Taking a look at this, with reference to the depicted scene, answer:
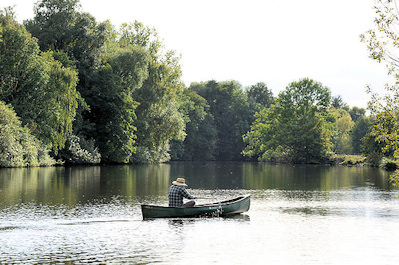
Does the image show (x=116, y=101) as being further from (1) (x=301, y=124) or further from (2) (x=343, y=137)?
(2) (x=343, y=137)

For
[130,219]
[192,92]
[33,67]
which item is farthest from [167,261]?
[192,92]

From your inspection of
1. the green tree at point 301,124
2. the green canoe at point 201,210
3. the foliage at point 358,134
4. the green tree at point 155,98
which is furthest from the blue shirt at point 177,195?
the foliage at point 358,134

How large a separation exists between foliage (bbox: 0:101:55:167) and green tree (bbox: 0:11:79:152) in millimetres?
1488

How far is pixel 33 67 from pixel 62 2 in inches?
613

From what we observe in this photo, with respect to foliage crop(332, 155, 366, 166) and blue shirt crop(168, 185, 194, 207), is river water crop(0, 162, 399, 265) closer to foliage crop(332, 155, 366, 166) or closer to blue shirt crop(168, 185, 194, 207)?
blue shirt crop(168, 185, 194, 207)

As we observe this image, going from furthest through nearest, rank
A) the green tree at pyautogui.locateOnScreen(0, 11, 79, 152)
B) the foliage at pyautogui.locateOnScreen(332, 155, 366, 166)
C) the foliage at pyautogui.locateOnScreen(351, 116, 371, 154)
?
the foliage at pyautogui.locateOnScreen(351, 116, 371, 154) < the foliage at pyautogui.locateOnScreen(332, 155, 366, 166) < the green tree at pyautogui.locateOnScreen(0, 11, 79, 152)

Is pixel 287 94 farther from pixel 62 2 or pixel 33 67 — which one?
pixel 33 67

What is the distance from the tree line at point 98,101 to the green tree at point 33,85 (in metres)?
0.10

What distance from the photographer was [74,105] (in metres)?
56.1

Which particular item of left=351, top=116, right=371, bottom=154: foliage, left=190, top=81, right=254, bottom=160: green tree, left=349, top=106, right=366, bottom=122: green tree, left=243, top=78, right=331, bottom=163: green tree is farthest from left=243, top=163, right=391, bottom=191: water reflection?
left=349, top=106, right=366, bottom=122: green tree

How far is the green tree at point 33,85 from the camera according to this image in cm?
5225

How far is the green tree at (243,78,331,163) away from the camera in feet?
304

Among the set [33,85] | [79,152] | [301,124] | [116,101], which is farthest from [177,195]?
[301,124]

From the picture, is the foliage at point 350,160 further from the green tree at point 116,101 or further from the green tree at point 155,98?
the green tree at point 116,101
